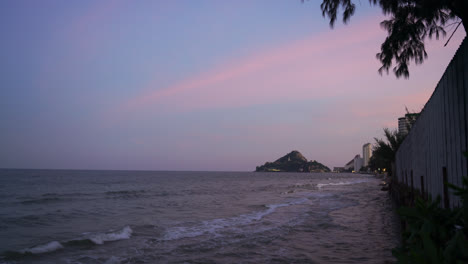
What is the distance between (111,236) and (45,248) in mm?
2427

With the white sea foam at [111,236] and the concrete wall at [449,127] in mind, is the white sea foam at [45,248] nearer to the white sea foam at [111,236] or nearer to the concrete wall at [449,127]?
the white sea foam at [111,236]

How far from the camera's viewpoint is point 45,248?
12.6 meters

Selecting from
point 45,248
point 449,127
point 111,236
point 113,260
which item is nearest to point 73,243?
point 45,248

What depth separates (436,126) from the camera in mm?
6738

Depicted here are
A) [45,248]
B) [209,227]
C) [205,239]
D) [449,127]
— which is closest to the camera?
[449,127]

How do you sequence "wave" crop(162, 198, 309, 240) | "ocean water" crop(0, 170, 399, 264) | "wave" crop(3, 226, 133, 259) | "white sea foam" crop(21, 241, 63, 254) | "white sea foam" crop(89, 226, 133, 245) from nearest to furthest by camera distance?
"ocean water" crop(0, 170, 399, 264), "wave" crop(3, 226, 133, 259), "white sea foam" crop(21, 241, 63, 254), "white sea foam" crop(89, 226, 133, 245), "wave" crop(162, 198, 309, 240)

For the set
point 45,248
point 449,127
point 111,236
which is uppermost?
point 449,127

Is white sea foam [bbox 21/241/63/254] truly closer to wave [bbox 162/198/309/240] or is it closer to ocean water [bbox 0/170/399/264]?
ocean water [bbox 0/170/399/264]

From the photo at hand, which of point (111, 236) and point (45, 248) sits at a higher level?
point (111, 236)

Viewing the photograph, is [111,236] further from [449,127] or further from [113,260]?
[449,127]

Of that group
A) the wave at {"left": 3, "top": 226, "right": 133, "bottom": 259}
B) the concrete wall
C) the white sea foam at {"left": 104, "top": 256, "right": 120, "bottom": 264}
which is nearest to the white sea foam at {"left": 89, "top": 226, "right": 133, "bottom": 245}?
the wave at {"left": 3, "top": 226, "right": 133, "bottom": 259}

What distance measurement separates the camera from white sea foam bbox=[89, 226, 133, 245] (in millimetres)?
13539

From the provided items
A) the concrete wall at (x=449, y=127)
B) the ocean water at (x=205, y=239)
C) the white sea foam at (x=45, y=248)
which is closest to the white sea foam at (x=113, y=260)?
the ocean water at (x=205, y=239)

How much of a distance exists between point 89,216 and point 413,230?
2198 centimetres
